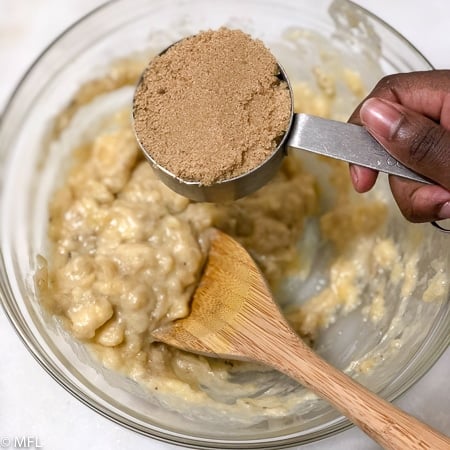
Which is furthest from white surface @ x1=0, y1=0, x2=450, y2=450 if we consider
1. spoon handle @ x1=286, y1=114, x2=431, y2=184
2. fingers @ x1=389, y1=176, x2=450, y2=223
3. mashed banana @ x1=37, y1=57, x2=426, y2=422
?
spoon handle @ x1=286, y1=114, x2=431, y2=184

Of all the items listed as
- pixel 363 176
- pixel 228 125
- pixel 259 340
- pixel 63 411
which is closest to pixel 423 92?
pixel 363 176

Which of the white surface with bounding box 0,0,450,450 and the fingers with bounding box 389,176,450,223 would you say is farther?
the white surface with bounding box 0,0,450,450

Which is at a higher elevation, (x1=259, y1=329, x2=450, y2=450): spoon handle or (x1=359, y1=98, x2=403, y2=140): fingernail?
(x1=359, y1=98, x2=403, y2=140): fingernail

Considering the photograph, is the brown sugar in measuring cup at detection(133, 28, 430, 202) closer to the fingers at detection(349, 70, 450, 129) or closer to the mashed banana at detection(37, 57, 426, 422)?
the fingers at detection(349, 70, 450, 129)

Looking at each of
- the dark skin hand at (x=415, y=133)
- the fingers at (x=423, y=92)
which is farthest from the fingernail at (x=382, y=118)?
the fingers at (x=423, y=92)

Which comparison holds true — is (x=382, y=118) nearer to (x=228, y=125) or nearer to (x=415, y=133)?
(x=415, y=133)

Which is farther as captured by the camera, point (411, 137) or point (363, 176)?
point (363, 176)
